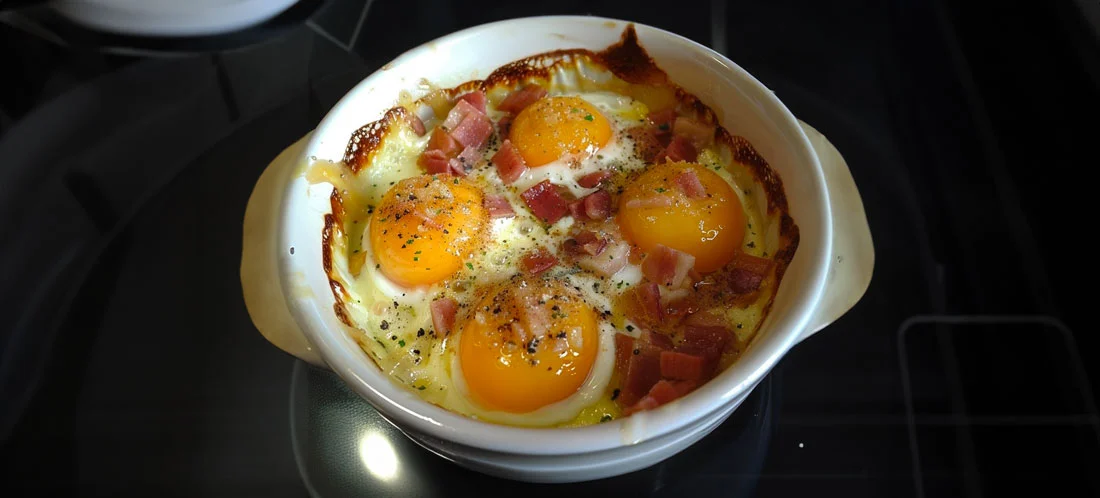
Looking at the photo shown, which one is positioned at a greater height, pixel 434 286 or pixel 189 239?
pixel 434 286

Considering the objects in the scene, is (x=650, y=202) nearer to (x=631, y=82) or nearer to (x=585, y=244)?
(x=585, y=244)

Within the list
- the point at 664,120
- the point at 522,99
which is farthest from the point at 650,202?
the point at 522,99

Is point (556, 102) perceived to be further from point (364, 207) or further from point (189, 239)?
point (189, 239)

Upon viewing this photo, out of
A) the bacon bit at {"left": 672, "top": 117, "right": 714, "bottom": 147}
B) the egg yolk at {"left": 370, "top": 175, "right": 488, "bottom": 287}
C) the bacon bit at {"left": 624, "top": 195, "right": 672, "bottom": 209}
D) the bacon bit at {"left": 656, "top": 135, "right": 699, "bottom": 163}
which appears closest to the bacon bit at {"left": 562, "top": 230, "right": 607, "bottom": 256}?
the bacon bit at {"left": 624, "top": 195, "right": 672, "bottom": 209}

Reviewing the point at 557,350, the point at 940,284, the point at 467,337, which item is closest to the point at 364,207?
the point at 467,337

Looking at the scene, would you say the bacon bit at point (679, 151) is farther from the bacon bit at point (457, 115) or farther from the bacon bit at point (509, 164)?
the bacon bit at point (457, 115)

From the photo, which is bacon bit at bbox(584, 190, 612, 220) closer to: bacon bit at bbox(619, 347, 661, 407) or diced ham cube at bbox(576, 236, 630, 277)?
diced ham cube at bbox(576, 236, 630, 277)
